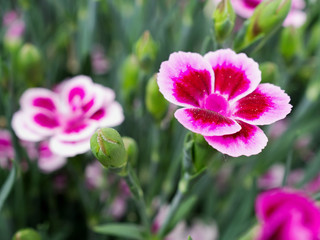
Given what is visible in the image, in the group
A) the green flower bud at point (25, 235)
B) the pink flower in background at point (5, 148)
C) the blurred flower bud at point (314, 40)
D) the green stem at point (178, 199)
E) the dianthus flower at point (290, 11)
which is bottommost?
the pink flower in background at point (5, 148)

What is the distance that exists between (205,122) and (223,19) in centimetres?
16

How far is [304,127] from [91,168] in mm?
401

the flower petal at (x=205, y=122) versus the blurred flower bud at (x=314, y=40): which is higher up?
the flower petal at (x=205, y=122)

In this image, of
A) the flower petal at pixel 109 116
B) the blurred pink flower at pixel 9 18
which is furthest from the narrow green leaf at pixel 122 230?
the blurred pink flower at pixel 9 18

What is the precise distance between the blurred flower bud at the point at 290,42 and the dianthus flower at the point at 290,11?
2 centimetres

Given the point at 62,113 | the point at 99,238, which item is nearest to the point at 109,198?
the point at 99,238

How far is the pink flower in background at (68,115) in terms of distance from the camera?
19.4 inches

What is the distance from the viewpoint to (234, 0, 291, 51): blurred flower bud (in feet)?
1.55

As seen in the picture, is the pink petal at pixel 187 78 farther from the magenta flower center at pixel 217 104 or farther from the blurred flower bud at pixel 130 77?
the blurred flower bud at pixel 130 77

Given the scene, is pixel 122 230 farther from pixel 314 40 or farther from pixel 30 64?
pixel 314 40

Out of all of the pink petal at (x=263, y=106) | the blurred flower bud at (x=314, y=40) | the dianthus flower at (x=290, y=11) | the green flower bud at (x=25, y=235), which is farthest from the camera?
the blurred flower bud at (x=314, y=40)

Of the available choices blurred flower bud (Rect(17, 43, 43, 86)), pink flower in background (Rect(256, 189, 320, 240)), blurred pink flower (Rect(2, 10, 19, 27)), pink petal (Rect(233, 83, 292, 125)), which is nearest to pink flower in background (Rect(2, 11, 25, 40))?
blurred pink flower (Rect(2, 10, 19, 27))

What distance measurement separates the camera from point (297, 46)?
0.66 meters

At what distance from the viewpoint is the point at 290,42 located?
65 centimetres
